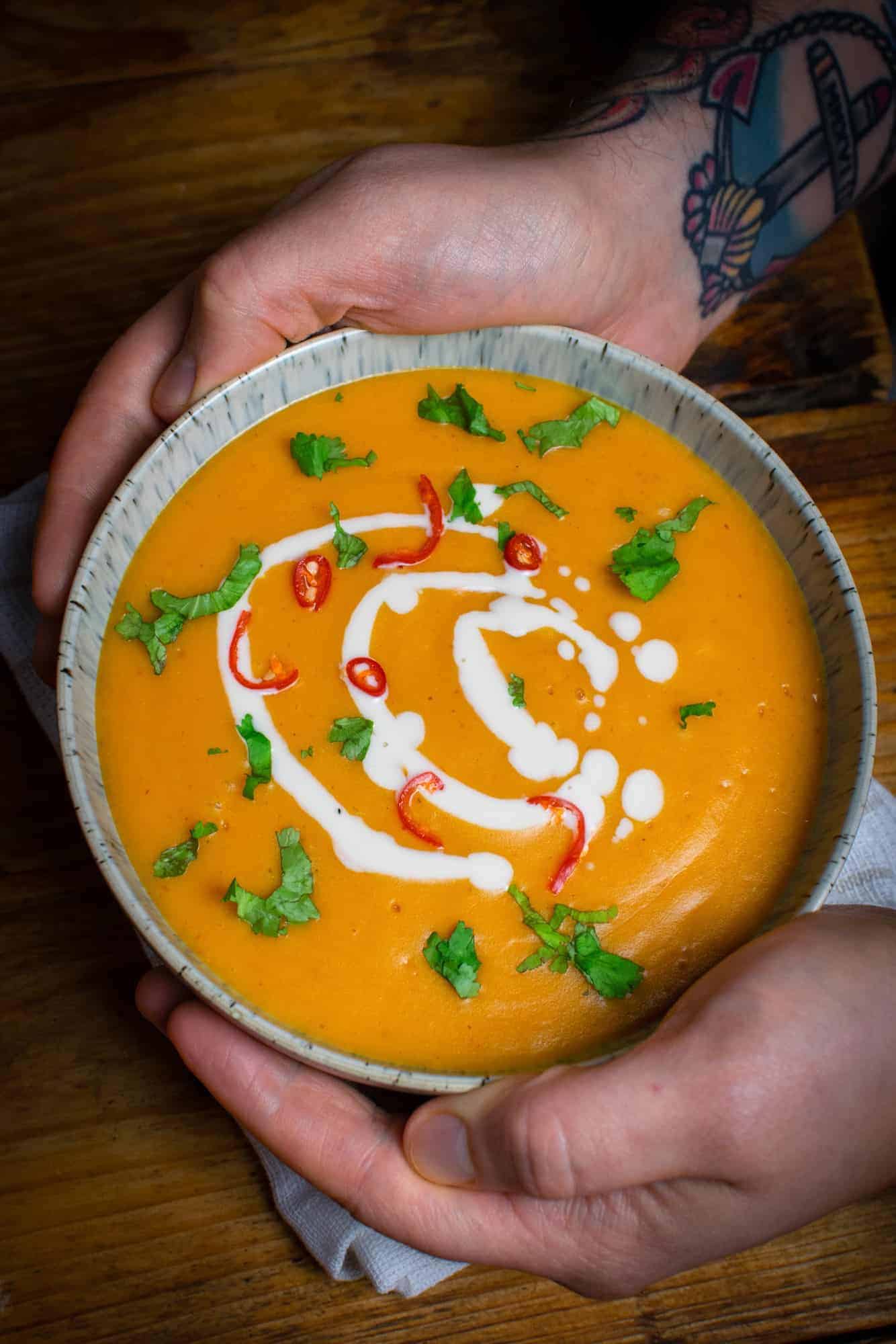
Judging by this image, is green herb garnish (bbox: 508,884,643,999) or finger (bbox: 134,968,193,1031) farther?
finger (bbox: 134,968,193,1031)

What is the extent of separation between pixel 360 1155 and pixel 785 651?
1.03 m

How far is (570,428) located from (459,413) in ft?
0.64

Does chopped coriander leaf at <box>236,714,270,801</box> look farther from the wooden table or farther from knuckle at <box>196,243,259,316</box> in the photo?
knuckle at <box>196,243,259,316</box>

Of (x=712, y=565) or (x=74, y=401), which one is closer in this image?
(x=712, y=565)

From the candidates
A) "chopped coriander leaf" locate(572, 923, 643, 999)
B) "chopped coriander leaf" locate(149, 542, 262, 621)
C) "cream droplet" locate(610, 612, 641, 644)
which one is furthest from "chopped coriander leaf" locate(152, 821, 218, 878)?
"cream droplet" locate(610, 612, 641, 644)

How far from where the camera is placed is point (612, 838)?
1.74m

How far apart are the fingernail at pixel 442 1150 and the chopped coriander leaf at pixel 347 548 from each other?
33.4 inches

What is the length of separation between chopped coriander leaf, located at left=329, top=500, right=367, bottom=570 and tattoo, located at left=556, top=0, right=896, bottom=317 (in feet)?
3.69

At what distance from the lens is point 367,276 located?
2053mm

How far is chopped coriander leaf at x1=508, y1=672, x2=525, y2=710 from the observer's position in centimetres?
179

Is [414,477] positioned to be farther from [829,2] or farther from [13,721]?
[829,2]

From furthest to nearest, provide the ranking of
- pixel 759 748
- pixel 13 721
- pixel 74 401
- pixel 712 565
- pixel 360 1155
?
pixel 74 401 < pixel 13 721 < pixel 712 565 < pixel 759 748 < pixel 360 1155

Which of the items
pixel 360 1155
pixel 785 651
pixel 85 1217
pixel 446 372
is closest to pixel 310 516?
pixel 446 372

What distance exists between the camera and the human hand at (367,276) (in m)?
2.03
